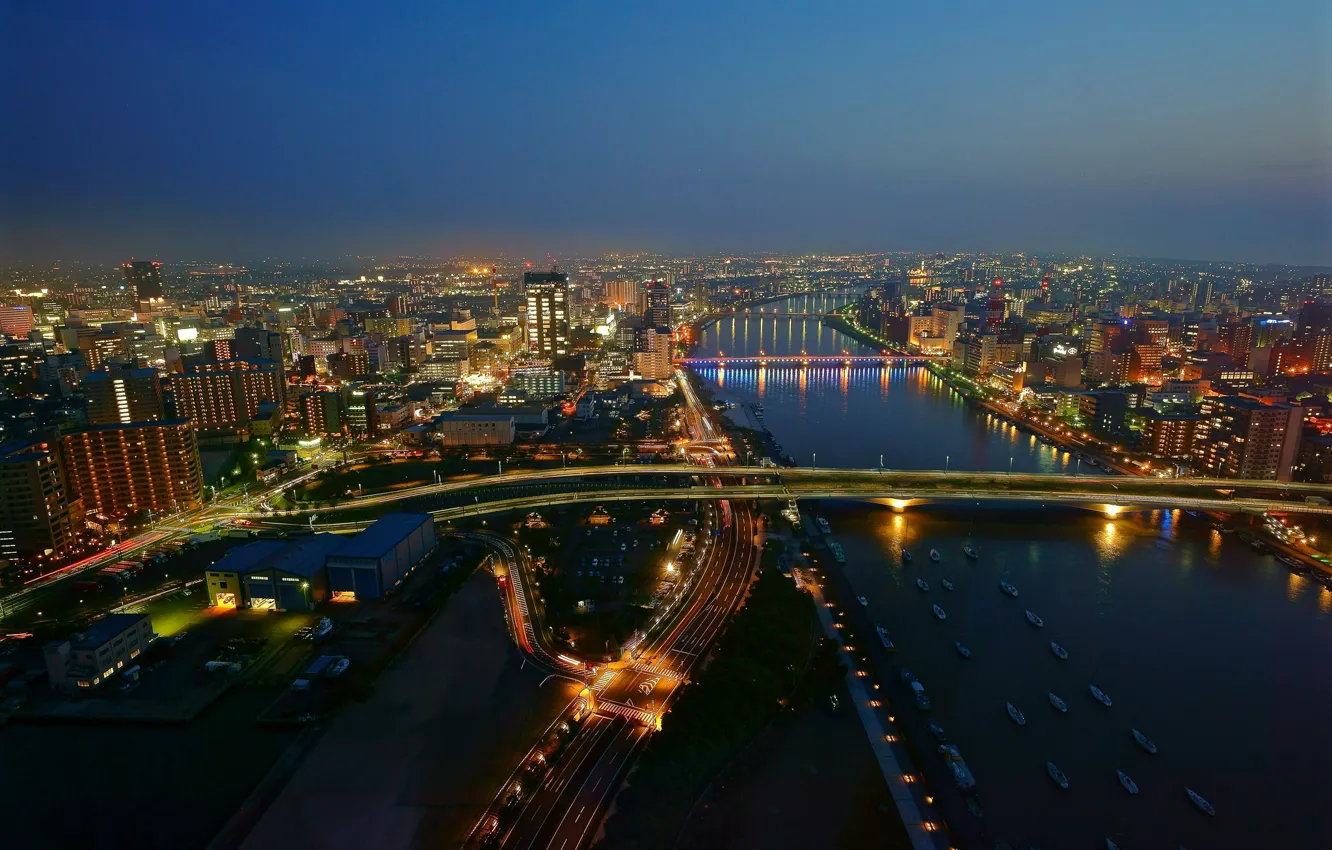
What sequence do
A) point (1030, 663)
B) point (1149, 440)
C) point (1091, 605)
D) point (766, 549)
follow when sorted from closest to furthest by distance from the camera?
point (1030, 663) → point (1091, 605) → point (766, 549) → point (1149, 440)

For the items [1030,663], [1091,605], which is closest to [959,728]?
[1030,663]

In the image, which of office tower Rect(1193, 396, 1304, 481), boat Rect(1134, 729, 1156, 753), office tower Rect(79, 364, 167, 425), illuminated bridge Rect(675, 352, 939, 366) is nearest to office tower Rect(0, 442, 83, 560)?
office tower Rect(79, 364, 167, 425)

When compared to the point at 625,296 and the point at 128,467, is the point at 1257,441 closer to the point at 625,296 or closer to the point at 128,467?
the point at 128,467

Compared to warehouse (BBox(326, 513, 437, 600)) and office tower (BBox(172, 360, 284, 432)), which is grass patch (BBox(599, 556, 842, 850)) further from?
office tower (BBox(172, 360, 284, 432))

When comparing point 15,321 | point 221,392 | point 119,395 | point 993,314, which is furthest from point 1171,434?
point 15,321

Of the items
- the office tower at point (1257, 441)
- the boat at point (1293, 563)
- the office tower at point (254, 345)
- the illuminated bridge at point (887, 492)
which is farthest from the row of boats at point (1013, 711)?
the office tower at point (254, 345)

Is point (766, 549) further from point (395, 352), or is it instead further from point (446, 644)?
point (395, 352)

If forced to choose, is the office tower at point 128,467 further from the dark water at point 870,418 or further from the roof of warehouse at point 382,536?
the dark water at point 870,418
